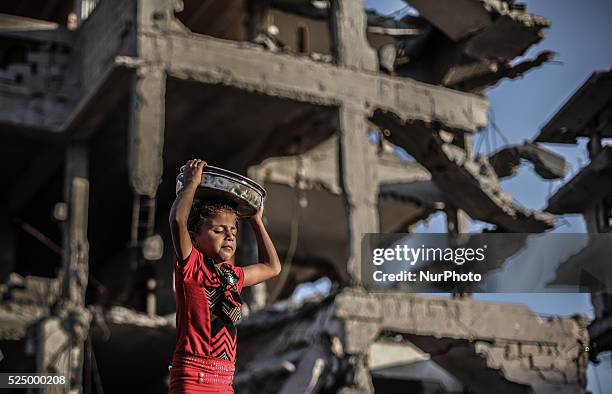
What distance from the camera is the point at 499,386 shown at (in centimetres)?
2047

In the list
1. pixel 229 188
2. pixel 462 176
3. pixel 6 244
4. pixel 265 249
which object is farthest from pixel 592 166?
pixel 229 188

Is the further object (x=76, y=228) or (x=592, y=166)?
(x=592, y=166)

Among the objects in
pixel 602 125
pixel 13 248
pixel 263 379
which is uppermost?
pixel 602 125

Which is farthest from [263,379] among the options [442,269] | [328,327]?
[442,269]

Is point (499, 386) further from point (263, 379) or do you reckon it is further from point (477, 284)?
point (477, 284)

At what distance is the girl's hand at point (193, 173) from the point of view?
664 cm

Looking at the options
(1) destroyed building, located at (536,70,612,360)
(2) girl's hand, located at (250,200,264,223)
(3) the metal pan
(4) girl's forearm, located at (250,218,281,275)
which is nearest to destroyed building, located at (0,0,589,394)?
(1) destroyed building, located at (536,70,612,360)

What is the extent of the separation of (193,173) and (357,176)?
14.2 m

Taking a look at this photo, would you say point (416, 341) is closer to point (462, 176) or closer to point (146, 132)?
point (462, 176)

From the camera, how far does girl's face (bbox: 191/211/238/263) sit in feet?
22.5

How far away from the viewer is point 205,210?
6.91 m

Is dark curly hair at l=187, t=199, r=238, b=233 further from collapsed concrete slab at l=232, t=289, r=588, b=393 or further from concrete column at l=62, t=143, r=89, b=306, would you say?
concrete column at l=62, t=143, r=89, b=306

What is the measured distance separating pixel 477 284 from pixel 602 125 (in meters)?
12.4

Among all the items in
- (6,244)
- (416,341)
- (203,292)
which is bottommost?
(203,292)
